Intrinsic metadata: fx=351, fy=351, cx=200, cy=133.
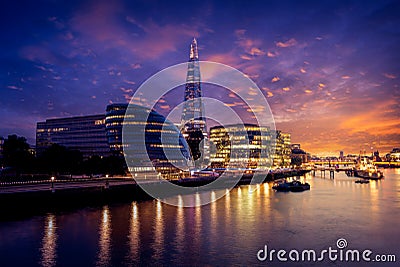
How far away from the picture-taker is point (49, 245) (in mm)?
29250

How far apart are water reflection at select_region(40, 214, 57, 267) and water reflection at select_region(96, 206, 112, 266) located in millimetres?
3308

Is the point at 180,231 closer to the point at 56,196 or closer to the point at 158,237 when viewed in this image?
the point at 158,237

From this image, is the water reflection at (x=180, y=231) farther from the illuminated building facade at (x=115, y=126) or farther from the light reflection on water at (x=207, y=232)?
the illuminated building facade at (x=115, y=126)

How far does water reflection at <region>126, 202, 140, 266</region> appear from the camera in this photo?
25969mm

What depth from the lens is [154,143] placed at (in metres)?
112

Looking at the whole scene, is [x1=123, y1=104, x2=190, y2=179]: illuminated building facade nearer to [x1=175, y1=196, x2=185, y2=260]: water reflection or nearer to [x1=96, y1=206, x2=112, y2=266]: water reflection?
[x1=175, y1=196, x2=185, y2=260]: water reflection

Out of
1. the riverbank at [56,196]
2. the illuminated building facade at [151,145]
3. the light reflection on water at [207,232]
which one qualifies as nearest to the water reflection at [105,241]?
the light reflection on water at [207,232]

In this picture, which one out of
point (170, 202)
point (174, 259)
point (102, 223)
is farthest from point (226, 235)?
point (170, 202)

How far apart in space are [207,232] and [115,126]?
289 feet

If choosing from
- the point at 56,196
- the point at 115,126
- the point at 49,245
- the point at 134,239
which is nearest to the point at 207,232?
the point at 134,239

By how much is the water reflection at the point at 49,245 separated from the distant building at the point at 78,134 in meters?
102

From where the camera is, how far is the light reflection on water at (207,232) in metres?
27.0

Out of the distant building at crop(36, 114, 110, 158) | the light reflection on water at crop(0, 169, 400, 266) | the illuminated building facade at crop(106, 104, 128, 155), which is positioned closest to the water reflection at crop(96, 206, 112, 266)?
the light reflection on water at crop(0, 169, 400, 266)

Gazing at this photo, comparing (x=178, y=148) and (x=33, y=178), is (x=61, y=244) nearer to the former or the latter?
(x=33, y=178)
